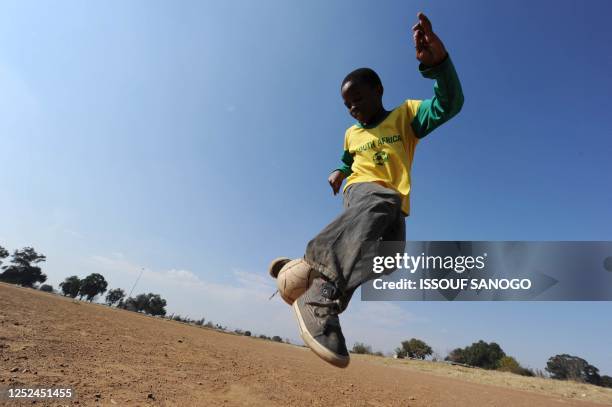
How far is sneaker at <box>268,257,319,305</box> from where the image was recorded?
1607 millimetres

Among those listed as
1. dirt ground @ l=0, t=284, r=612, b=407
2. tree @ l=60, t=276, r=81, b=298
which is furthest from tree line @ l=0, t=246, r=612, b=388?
dirt ground @ l=0, t=284, r=612, b=407

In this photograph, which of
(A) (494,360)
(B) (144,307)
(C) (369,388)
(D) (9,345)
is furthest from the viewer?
(B) (144,307)

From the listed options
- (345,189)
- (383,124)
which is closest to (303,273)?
(345,189)

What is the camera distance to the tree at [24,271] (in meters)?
62.8

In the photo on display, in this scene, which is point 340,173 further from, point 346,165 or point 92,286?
point 92,286

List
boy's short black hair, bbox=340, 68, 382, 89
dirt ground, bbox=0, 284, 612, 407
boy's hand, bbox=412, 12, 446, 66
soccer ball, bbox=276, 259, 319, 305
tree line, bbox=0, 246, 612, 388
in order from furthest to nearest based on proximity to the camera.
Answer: tree line, bbox=0, 246, 612, 388
dirt ground, bbox=0, 284, 612, 407
boy's short black hair, bbox=340, 68, 382, 89
soccer ball, bbox=276, 259, 319, 305
boy's hand, bbox=412, 12, 446, 66

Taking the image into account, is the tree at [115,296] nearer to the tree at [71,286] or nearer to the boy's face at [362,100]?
the tree at [71,286]

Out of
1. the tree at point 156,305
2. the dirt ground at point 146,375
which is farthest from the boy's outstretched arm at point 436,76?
the tree at point 156,305

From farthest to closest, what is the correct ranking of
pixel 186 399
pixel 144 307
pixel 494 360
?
1. pixel 144 307
2. pixel 494 360
3. pixel 186 399

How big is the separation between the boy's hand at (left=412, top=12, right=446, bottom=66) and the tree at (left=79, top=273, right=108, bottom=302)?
87.1m

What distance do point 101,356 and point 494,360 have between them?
68040 mm

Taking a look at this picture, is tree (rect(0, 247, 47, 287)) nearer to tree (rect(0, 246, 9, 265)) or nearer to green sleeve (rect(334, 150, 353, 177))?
tree (rect(0, 246, 9, 265))

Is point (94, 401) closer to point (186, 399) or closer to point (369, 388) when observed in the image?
point (186, 399)

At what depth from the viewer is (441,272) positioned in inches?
123
